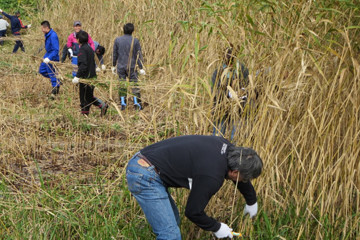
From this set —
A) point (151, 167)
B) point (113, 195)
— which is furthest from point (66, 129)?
point (151, 167)

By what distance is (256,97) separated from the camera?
11.6 ft

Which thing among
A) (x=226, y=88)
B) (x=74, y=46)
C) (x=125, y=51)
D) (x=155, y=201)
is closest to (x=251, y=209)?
(x=155, y=201)

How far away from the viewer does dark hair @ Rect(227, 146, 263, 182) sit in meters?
2.83

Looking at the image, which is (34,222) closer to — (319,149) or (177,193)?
(177,193)

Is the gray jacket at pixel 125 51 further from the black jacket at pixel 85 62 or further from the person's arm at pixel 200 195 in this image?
the person's arm at pixel 200 195

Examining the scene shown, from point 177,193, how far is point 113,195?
0.59 metres

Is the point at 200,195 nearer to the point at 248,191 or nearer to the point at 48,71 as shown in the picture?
the point at 248,191

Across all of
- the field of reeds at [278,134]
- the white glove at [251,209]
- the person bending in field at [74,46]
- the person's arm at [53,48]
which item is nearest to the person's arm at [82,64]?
Answer: the person bending in field at [74,46]

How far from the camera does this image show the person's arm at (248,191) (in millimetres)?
3141

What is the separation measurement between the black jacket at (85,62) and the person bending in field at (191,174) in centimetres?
424

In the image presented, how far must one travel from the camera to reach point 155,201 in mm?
3057

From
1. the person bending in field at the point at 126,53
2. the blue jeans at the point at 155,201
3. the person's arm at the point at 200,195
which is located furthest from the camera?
the person bending in field at the point at 126,53

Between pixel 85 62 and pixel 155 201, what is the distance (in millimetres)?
4474

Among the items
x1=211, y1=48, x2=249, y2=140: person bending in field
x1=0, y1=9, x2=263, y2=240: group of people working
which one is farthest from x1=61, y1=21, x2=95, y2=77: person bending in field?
x1=0, y1=9, x2=263, y2=240: group of people working
